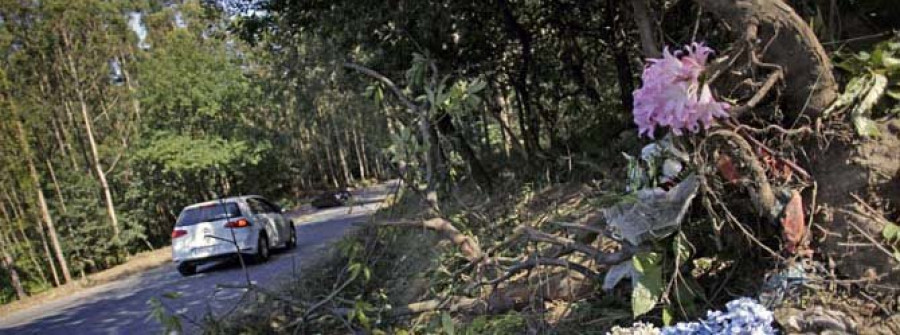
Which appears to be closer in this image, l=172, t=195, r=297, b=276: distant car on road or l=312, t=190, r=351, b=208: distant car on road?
l=172, t=195, r=297, b=276: distant car on road

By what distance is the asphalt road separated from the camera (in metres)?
8.53

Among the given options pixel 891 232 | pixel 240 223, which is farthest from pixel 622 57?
pixel 240 223

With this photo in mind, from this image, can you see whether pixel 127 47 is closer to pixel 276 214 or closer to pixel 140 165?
pixel 140 165

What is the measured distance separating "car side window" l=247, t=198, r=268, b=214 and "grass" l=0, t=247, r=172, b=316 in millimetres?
6077

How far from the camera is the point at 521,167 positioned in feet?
33.2

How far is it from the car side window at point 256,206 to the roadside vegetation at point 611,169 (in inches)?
131

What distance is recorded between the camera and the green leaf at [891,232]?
8.40 ft

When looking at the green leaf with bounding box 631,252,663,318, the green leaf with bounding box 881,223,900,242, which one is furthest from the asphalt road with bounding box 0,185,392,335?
the green leaf with bounding box 881,223,900,242

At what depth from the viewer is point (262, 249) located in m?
12.8

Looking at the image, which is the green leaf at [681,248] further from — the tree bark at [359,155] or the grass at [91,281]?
the tree bark at [359,155]

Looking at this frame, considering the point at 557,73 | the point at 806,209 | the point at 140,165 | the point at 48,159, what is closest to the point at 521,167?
the point at 557,73

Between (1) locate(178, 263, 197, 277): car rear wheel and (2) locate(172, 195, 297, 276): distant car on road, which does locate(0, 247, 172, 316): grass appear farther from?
(2) locate(172, 195, 297, 276): distant car on road

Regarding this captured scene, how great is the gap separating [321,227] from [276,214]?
5.33 m

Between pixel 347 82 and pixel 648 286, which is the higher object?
pixel 347 82
